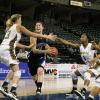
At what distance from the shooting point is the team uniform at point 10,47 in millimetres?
7355

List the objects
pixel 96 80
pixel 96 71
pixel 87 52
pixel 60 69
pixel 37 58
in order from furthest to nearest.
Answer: pixel 60 69, pixel 87 52, pixel 37 58, pixel 96 71, pixel 96 80

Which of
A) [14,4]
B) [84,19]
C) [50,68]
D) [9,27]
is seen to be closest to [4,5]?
[14,4]

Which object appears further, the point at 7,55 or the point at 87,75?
the point at 87,75

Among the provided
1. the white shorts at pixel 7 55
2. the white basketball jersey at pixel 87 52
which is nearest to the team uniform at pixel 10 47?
the white shorts at pixel 7 55

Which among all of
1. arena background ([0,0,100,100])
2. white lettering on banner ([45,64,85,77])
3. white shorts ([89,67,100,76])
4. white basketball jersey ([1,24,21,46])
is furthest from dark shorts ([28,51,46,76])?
arena background ([0,0,100,100])

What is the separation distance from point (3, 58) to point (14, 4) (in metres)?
17.0

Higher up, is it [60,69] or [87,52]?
[87,52]

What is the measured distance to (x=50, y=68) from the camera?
15117mm

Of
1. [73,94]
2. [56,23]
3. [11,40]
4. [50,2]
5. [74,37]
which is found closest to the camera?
[11,40]

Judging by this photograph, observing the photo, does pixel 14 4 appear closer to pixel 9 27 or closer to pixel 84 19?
pixel 84 19

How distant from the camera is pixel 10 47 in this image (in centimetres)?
741

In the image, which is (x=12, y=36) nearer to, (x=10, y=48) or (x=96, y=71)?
(x=10, y=48)

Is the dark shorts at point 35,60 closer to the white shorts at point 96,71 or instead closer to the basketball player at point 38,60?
the basketball player at point 38,60

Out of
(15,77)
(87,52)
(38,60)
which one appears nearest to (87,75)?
(87,52)
